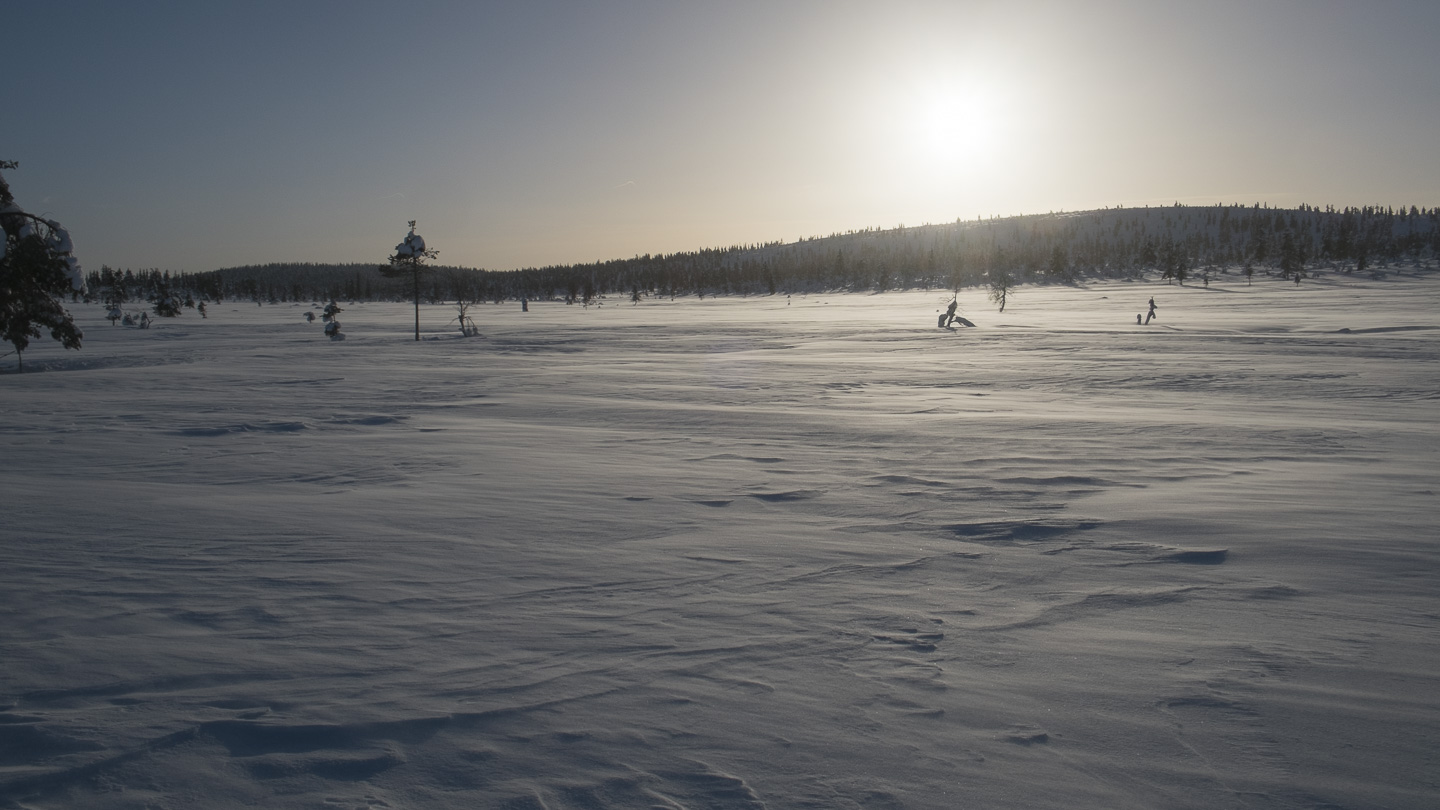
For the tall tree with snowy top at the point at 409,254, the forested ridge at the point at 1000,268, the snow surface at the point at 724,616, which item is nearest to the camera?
the snow surface at the point at 724,616

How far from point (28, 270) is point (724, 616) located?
23989mm

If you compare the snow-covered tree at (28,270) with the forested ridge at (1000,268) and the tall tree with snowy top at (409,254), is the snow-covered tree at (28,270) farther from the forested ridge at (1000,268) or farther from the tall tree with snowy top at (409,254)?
the forested ridge at (1000,268)

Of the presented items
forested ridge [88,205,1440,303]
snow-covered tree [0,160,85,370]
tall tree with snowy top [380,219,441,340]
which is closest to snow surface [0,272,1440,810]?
snow-covered tree [0,160,85,370]

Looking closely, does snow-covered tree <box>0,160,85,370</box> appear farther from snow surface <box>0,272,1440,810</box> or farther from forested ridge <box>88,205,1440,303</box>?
forested ridge <box>88,205,1440,303</box>

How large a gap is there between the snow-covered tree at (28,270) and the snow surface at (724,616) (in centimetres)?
1365

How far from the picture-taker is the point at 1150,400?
12500mm

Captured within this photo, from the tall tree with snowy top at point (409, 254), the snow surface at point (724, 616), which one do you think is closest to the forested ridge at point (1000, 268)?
the tall tree with snowy top at point (409, 254)

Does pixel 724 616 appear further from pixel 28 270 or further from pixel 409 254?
pixel 409 254

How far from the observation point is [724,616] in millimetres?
3762

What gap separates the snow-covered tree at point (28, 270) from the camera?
1873cm

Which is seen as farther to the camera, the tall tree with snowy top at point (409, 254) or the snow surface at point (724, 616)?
the tall tree with snowy top at point (409, 254)

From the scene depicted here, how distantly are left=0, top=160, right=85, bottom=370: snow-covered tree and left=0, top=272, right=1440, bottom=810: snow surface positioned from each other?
13650mm

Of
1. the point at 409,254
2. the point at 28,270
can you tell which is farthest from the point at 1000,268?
the point at 28,270

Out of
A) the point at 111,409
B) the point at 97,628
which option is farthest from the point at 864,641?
the point at 111,409
